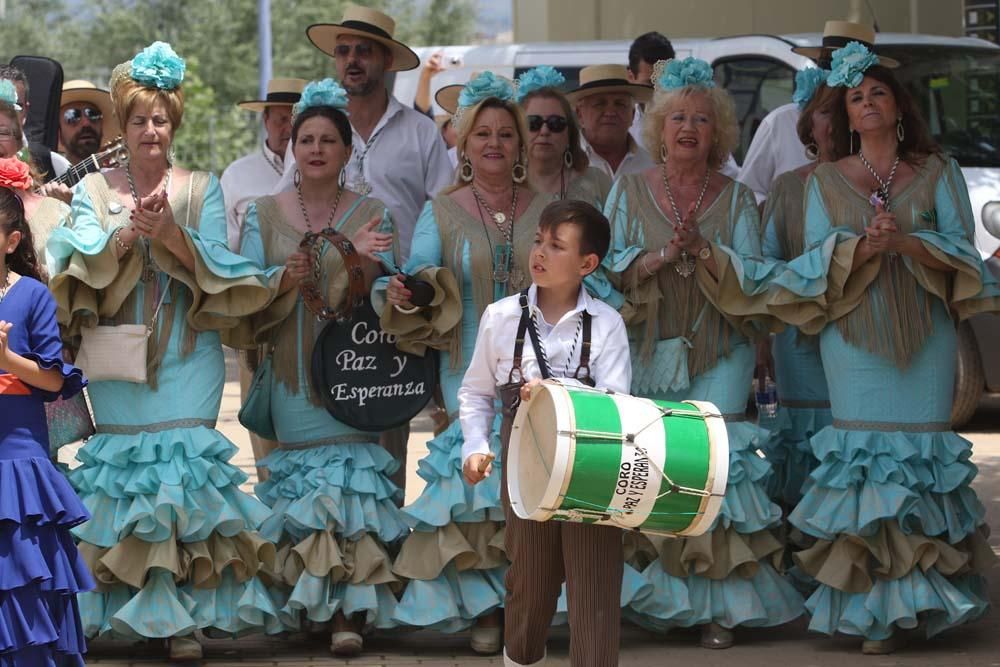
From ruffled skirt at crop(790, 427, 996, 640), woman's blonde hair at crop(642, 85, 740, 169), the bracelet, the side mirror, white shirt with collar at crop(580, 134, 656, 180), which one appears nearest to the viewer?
the bracelet

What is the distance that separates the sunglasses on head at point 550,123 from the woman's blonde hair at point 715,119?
1.48 feet

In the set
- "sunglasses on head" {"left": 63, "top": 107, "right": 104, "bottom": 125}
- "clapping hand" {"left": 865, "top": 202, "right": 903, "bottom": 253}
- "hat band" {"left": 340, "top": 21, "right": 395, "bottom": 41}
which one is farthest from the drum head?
"sunglasses on head" {"left": 63, "top": 107, "right": 104, "bottom": 125}

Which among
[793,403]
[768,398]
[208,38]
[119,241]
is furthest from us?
[208,38]

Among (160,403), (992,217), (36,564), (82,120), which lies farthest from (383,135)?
(992,217)

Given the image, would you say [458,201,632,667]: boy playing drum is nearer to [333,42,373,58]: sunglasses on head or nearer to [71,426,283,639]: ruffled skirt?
[71,426,283,639]: ruffled skirt

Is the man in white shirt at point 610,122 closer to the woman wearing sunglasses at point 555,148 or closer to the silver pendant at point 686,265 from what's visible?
the woman wearing sunglasses at point 555,148

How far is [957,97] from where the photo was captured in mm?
12586

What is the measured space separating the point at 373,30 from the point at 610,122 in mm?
1225

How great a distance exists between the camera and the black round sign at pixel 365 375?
6.89 m

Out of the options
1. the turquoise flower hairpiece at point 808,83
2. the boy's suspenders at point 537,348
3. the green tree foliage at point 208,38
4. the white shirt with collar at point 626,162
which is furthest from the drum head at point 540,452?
the green tree foliage at point 208,38

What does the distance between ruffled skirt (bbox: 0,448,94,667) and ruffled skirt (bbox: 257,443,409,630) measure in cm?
122

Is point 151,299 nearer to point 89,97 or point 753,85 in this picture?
point 89,97

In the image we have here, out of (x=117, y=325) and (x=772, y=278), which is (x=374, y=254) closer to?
(x=117, y=325)

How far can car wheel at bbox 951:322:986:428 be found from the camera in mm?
11734
